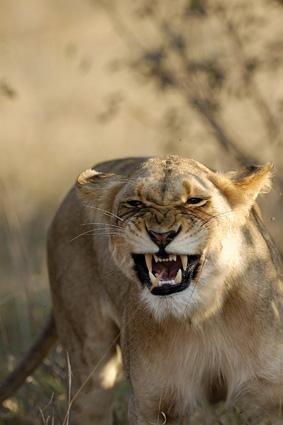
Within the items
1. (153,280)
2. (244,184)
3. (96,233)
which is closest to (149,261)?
(153,280)

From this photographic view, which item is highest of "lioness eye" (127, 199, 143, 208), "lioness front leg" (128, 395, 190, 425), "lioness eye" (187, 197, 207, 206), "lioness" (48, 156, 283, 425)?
"lioness eye" (127, 199, 143, 208)

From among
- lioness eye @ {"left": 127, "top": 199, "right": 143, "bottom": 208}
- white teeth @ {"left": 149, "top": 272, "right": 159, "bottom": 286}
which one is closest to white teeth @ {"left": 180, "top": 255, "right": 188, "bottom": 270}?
white teeth @ {"left": 149, "top": 272, "right": 159, "bottom": 286}

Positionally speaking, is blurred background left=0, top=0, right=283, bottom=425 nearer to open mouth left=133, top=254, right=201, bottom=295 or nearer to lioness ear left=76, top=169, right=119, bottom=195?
lioness ear left=76, top=169, right=119, bottom=195

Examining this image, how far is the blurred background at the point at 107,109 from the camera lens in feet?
25.3

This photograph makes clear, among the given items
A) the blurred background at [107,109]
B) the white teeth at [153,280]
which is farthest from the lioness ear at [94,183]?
the blurred background at [107,109]

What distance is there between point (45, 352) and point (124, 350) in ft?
4.25

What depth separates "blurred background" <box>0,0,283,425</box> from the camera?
25.3 feet

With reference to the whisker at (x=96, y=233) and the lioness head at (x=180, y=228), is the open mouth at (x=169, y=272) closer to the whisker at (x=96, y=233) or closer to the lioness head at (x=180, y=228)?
the lioness head at (x=180, y=228)

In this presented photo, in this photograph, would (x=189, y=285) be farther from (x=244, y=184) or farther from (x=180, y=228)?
(x=244, y=184)

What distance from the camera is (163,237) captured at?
16.5ft

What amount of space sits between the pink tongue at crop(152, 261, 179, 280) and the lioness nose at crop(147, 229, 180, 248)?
0.49ft

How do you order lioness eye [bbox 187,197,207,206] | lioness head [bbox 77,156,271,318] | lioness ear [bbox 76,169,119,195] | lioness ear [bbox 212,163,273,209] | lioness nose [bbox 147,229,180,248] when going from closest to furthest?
lioness nose [bbox 147,229,180,248] < lioness head [bbox 77,156,271,318] < lioness eye [bbox 187,197,207,206] < lioness ear [bbox 212,163,273,209] < lioness ear [bbox 76,169,119,195]

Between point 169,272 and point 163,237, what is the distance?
0.21 metres

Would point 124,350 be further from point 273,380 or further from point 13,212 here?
point 13,212
